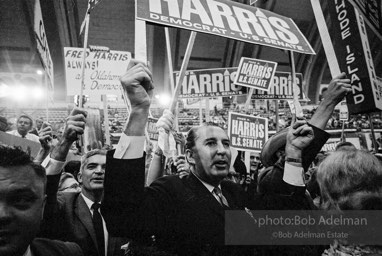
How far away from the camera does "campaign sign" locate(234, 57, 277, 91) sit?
6027mm

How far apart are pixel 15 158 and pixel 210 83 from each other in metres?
5.22

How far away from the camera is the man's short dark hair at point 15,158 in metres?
1.22

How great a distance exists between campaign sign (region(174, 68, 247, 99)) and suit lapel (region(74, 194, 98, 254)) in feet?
13.5

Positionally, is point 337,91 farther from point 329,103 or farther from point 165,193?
point 165,193

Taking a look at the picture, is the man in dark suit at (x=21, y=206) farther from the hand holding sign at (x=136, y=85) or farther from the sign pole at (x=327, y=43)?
the sign pole at (x=327, y=43)

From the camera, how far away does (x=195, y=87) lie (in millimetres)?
6273

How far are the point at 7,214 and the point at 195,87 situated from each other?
5.34m

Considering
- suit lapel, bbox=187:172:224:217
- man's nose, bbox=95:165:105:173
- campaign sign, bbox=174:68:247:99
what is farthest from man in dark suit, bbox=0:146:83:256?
campaign sign, bbox=174:68:247:99

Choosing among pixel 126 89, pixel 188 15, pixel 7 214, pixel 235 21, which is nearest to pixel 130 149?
pixel 126 89

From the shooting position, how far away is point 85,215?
2.20 m

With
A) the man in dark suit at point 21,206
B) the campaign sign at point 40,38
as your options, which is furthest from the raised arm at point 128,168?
the campaign sign at point 40,38

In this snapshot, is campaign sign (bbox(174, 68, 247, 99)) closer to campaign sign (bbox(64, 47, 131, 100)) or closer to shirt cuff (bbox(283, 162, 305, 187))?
campaign sign (bbox(64, 47, 131, 100))

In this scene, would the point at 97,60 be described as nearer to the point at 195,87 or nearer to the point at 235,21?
the point at 195,87

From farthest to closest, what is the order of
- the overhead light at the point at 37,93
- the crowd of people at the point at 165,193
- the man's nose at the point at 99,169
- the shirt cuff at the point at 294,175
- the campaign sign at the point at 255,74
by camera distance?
the overhead light at the point at 37,93
the campaign sign at the point at 255,74
the man's nose at the point at 99,169
the shirt cuff at the point at 294,175
the crowd of people at the point at 165,193
